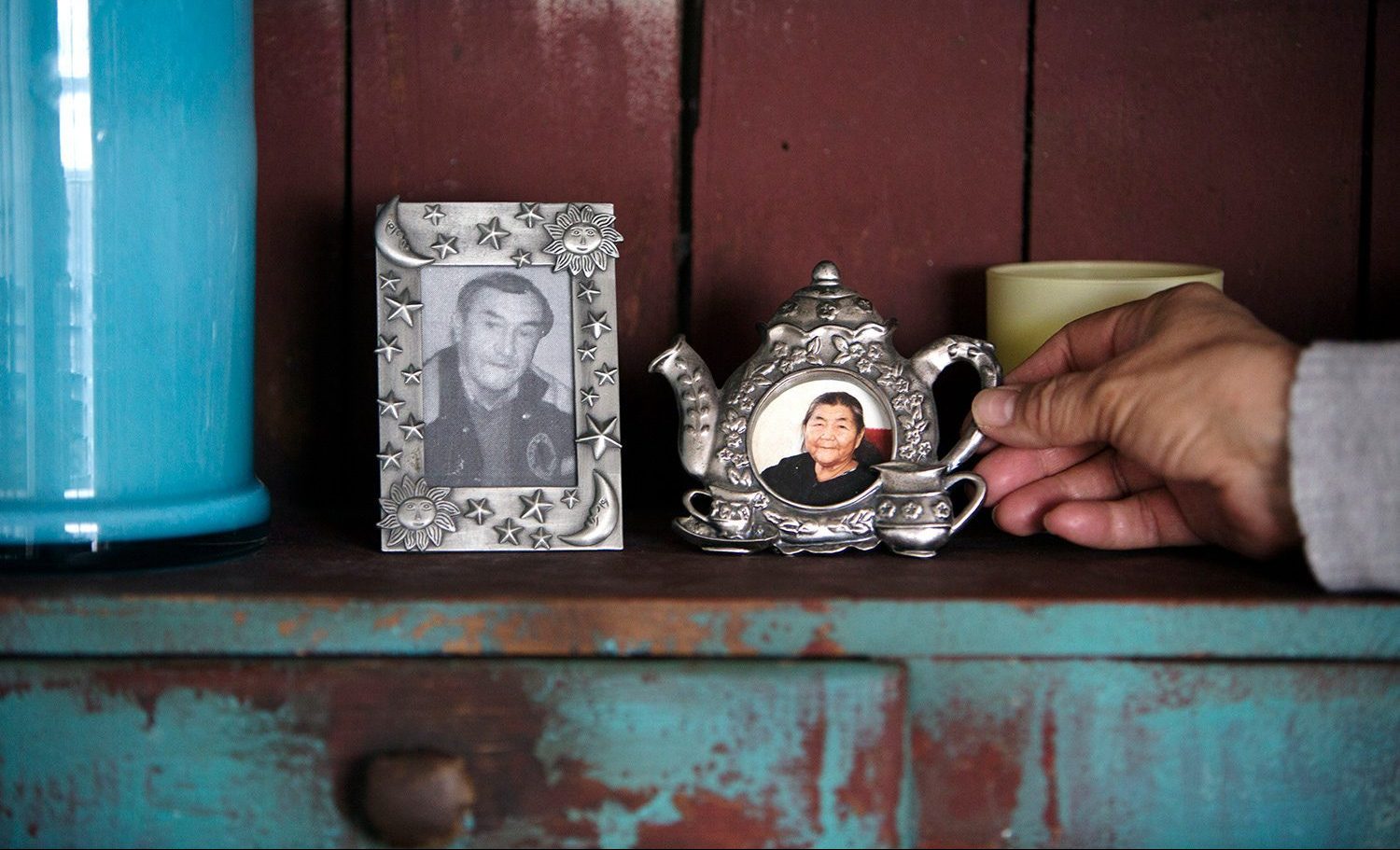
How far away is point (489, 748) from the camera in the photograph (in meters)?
Result: 0.61

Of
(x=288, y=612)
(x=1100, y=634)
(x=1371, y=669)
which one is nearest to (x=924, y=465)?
(x=1100, y=634)

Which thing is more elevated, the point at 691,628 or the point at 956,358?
the point at 956,358

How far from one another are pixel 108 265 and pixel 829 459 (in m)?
0.40

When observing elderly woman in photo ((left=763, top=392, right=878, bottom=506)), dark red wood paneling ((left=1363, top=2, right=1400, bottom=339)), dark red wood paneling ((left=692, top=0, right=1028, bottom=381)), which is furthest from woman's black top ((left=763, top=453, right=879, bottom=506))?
dark red wood paneling ((left=1363, top=2, right=1400, bottom=339))

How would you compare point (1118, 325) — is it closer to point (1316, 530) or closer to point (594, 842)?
point (1316, 530)

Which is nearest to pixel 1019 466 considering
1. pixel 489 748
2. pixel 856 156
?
A: pixel 856 156

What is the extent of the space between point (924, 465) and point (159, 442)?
417mm

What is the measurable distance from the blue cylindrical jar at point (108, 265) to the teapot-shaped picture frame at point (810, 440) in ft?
0.85

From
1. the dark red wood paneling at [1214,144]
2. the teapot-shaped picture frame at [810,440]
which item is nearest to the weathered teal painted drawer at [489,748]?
the teapot-shaped picture frame at [810,440]

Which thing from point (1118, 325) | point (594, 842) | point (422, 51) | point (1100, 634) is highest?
point (422, 51)

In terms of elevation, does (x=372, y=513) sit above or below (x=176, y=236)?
below

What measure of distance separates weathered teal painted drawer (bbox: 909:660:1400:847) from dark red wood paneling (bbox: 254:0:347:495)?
1.64 feet

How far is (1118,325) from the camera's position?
2.43 feet

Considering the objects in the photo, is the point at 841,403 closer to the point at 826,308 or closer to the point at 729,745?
the point at 826,308
